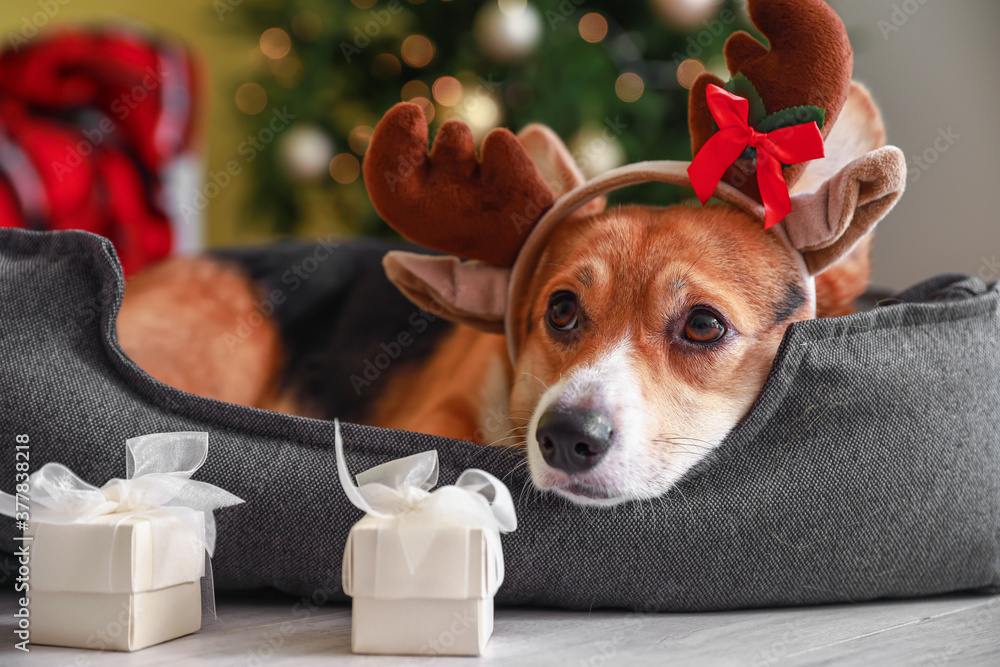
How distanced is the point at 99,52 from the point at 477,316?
2489mm

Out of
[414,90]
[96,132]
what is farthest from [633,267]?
[96,132]

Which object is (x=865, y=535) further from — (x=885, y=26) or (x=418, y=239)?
(x=885, y=26)

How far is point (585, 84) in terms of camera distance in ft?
10.1

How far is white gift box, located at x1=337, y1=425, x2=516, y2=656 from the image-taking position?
0.94 m

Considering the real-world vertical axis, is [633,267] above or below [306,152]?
above

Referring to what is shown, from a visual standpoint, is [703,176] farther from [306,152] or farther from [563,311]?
[306,152]

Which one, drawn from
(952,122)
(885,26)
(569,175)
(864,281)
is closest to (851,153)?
(864,281)

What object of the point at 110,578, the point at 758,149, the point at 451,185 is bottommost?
the point at 110,578

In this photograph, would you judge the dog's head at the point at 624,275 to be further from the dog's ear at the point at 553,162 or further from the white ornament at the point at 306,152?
the white ornament at the point at 306,152

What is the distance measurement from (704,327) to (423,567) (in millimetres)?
607

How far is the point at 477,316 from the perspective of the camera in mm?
1577

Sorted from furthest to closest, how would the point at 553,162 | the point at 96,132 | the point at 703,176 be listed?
the point at 96,132 → the point at 553,162 → the point at 703,176

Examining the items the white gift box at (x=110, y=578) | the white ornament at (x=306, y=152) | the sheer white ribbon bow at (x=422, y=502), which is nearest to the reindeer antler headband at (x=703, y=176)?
the sheer white ribbon bow at (x=422, y=502)

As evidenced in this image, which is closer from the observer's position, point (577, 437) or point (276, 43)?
point (577, 437)
